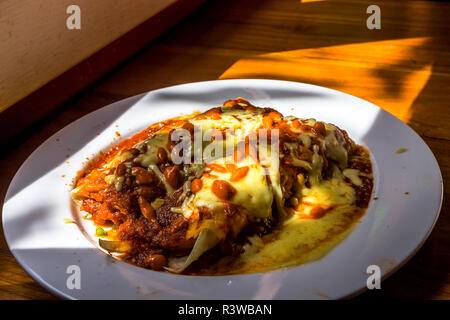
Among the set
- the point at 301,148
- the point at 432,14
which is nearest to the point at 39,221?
the point at 301,148

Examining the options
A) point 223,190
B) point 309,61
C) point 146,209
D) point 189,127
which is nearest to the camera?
point 223,190

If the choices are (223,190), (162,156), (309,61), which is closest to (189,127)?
(162,156)

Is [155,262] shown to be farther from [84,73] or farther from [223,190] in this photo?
[84,73]

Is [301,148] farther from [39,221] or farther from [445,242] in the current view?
[39,221]

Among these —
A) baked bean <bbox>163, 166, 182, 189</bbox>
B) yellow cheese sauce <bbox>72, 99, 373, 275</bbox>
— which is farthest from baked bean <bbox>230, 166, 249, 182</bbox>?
baked bean <bbox>163, 166, 182, 189</bbox>

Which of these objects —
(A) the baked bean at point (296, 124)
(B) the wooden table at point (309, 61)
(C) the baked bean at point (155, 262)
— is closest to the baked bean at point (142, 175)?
(C) the baked bean at point (155, 262)
